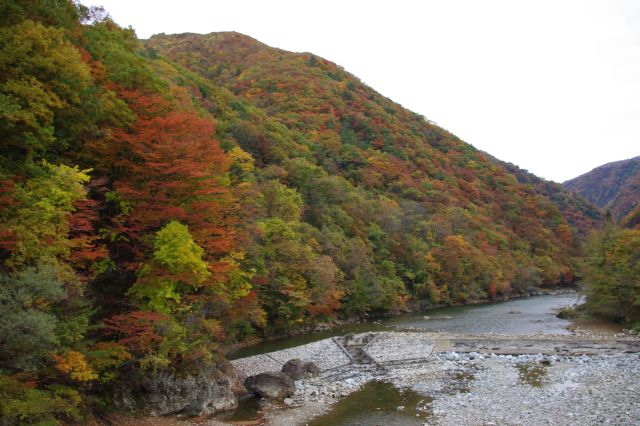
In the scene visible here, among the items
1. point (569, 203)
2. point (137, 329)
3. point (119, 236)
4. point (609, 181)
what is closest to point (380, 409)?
point (137, 329)

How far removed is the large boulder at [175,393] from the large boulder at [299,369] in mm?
4954

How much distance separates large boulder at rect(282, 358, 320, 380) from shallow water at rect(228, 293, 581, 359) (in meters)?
6.30

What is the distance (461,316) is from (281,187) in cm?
2488

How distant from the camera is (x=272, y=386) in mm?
22312

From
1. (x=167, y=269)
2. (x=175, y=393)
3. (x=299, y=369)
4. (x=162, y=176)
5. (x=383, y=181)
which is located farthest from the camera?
(x=383, y=181)

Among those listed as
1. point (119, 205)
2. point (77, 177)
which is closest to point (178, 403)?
point (119, 205)

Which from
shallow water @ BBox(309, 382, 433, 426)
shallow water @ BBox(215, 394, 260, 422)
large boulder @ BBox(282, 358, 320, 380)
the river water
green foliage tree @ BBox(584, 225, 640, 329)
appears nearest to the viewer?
shallow water @ BBox(309, 382, 433, 426)

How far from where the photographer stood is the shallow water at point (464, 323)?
37.8 metres

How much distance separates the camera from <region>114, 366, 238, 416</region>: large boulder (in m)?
18.6

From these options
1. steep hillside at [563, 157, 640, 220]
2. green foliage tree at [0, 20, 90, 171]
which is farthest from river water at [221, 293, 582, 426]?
steep hillside at [563, 157, 640, 220]

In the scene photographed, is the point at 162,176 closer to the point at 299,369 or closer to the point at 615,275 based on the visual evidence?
the point at 299,369

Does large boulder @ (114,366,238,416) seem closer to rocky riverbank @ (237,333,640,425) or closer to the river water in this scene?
the river water

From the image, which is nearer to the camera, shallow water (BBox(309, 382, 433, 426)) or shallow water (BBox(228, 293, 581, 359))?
shallow water (BBox(309, 382, 433, 426))

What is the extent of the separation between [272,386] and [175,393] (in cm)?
472
